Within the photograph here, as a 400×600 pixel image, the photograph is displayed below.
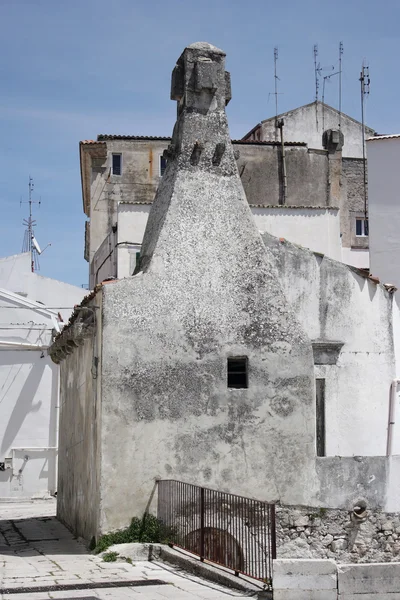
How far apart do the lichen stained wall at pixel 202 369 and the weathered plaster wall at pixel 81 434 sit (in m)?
0.56

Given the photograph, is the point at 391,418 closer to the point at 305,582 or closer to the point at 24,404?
the point at 305,582

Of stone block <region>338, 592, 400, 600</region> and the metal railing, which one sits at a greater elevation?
the metal railing

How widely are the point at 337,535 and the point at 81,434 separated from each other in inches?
228

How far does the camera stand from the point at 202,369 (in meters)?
16.9

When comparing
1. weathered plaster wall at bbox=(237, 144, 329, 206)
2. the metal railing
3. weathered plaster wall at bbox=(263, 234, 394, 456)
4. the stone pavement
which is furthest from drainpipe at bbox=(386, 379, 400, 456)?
weathered plaster wall at bbox=(237, 144, 329, 206)

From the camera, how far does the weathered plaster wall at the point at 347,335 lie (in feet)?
67.1

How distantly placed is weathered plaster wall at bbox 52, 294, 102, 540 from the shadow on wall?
9.13 meters

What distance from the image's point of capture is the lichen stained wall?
16375 mm

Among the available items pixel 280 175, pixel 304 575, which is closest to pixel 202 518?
pixel 304 575

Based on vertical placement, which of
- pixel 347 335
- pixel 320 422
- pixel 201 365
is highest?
pixel 347 335

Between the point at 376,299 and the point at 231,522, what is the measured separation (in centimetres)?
860

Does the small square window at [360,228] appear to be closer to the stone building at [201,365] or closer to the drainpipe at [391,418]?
the drainpipe at [391,418]

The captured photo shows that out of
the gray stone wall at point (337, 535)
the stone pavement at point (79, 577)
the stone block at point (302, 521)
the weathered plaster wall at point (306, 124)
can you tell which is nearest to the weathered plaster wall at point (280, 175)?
the weathered plaster wall at point (306, 124)

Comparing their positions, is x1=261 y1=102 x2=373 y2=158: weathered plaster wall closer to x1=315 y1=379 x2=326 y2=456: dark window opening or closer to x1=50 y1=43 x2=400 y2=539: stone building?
x1=315 y1=379 x2=326 y2=456: dark window opening
